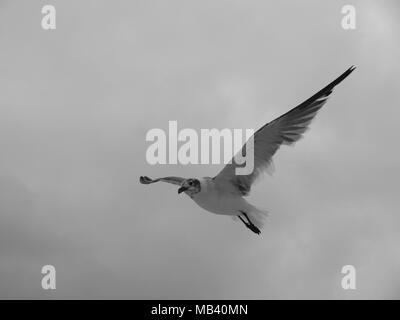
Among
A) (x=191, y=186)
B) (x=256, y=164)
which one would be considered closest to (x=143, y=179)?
(x=191, y=186)

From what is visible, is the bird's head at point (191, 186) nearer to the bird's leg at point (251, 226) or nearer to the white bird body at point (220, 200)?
the white bird body at point (220, 200)

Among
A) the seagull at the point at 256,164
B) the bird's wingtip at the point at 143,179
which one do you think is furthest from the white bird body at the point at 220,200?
the bird's wingtip at the point at 143,179

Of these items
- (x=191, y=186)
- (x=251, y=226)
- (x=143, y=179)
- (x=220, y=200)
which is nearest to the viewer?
(x=191, y=186)

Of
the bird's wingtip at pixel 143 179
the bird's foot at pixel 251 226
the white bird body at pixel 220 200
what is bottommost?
the bird's foot at pixel 251 226

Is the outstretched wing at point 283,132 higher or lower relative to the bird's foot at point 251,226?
higher

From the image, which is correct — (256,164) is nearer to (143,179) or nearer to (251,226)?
(251,226)

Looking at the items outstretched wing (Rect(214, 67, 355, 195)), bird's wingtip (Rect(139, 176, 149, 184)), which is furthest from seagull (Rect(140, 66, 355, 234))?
bird's wingtip (Rect(139, 176, 149, 184))

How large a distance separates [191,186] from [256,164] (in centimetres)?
74

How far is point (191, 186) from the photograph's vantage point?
25.9ft

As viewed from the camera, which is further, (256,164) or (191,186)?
(256,164)

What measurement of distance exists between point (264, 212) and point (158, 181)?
1240 mm

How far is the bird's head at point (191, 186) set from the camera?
7898 millimetres

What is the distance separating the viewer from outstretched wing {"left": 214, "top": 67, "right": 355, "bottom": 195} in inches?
308

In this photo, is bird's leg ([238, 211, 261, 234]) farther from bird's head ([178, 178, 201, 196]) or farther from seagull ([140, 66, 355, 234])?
bird's head ([178, 178, 201, 196])
